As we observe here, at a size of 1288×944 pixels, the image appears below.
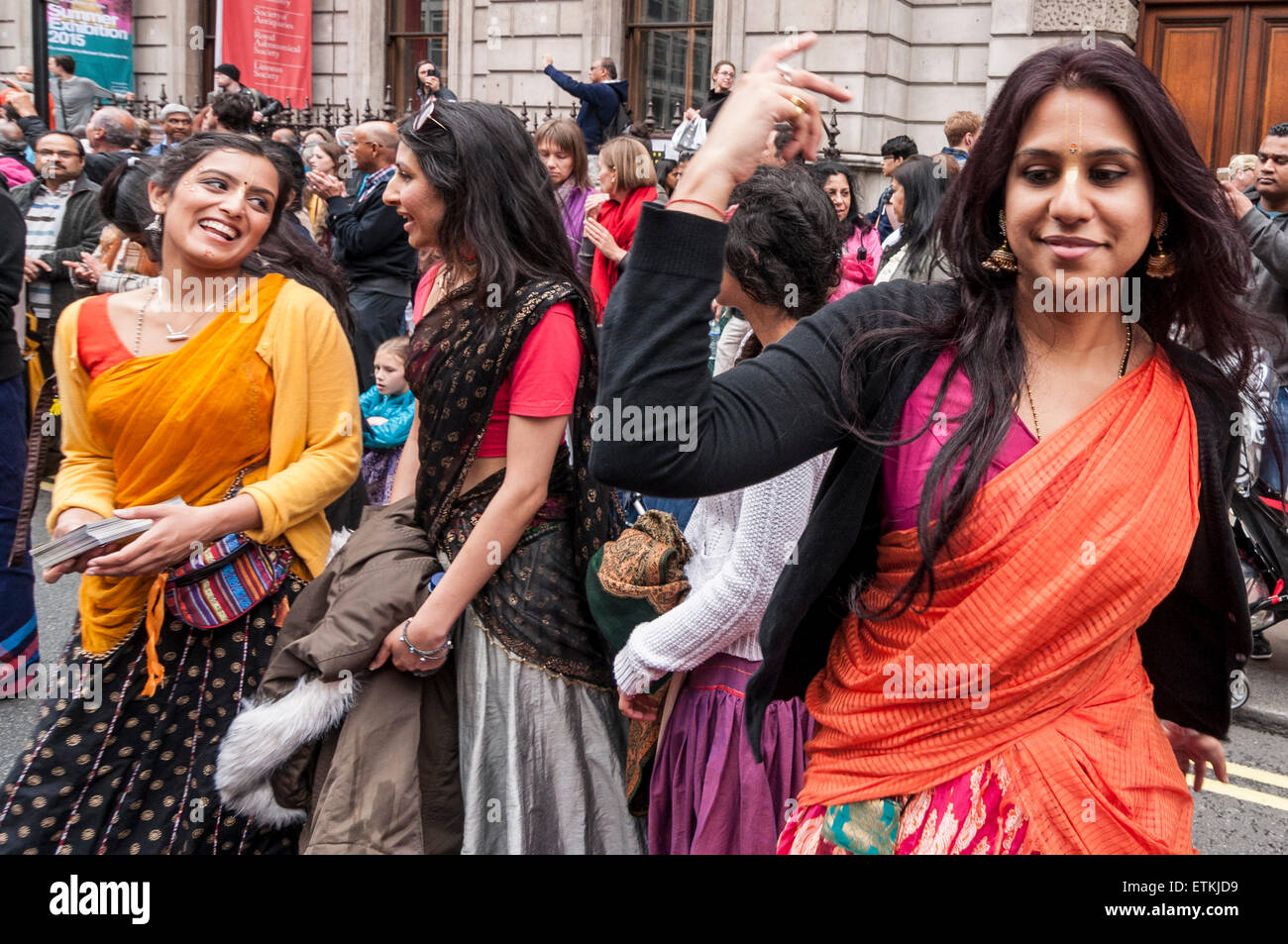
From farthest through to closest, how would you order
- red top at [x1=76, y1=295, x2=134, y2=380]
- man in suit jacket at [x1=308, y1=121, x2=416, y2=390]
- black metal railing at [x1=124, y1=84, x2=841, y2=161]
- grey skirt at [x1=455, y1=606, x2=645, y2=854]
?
black metal railing at [x1=124, y1=84, x2=841, y2=161] → man in suit jacket at [x1=308, y1=121, x2=416, y2=390] → red top at [x1=76, y1=295, x2=134, y2=380] → grey skirt at [x1=455, y1=606, x2=645, y2=854]

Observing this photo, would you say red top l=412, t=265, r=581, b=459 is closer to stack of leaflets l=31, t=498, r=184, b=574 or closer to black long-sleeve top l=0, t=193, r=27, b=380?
stack of leaflets l=31, t=498, r=184, b=574

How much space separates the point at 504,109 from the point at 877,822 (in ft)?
6.49

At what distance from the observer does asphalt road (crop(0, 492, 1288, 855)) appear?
4.23 metres

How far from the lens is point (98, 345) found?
124 inches

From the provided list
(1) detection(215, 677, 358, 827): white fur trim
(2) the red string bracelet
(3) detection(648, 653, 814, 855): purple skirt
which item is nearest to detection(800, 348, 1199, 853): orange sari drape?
(2) the red string bracelet

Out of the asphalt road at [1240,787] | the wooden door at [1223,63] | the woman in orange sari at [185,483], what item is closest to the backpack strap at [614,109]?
the wooden door at [1223,63]

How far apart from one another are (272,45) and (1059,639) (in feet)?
59.8

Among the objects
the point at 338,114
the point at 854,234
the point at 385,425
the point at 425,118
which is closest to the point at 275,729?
the point at 425,118

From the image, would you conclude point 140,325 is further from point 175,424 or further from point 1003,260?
point 1003,260

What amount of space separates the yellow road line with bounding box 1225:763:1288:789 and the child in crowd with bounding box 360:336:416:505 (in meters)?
3.58

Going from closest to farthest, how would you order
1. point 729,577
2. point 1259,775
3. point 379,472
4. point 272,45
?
point 729,577
point 1259,775
point 379,472
point 272,45

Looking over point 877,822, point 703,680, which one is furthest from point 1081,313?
point 703,680

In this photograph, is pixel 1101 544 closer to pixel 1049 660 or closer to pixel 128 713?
pixel 1049 660

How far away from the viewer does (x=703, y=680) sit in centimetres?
281
